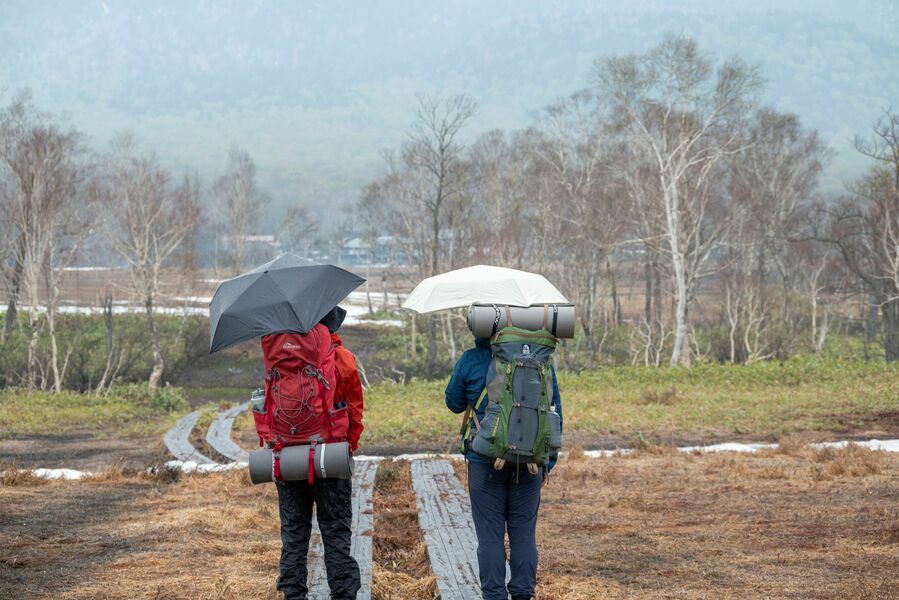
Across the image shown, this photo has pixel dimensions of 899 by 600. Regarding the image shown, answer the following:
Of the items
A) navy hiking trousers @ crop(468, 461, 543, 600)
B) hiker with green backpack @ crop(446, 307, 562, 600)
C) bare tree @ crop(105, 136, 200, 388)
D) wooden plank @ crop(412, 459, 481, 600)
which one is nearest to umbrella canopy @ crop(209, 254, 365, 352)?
hiker with green backpack @ crop(446, 307, 562, 600)

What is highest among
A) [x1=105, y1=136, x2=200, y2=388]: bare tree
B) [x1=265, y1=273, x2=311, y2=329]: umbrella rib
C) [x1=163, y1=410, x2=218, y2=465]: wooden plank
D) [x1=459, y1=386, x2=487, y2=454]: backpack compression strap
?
[x1=105, y1=136, x2=200, y2=388]: bare tree

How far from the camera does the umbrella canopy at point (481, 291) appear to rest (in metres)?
5.62

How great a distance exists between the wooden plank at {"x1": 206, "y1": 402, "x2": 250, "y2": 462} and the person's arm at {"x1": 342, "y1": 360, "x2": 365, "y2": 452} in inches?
403

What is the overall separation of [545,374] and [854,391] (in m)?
18.1

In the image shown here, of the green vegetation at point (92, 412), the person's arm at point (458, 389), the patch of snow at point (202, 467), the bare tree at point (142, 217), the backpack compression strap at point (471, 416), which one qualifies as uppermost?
the bare tree at point (142, 217)

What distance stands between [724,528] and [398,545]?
2924mm

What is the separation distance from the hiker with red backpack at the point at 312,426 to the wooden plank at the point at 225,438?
1012cm

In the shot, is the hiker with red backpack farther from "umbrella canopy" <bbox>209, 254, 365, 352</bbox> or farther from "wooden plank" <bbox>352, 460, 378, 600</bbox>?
"wooden plank" <bbox>352, 460, 378, 600</bbox>

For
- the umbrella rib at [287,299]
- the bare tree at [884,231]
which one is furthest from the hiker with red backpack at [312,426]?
the bare tree at [884,231]

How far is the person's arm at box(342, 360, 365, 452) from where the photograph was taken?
5.45 metres

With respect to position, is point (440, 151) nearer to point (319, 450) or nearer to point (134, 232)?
point (134, 232)

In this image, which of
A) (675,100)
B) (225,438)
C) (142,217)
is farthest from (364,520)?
(142,217)

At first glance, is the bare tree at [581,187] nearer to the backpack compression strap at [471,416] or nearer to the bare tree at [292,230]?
the bare tree at [292,230]

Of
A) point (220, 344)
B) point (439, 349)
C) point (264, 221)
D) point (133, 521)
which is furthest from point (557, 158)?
point (264, 221)
